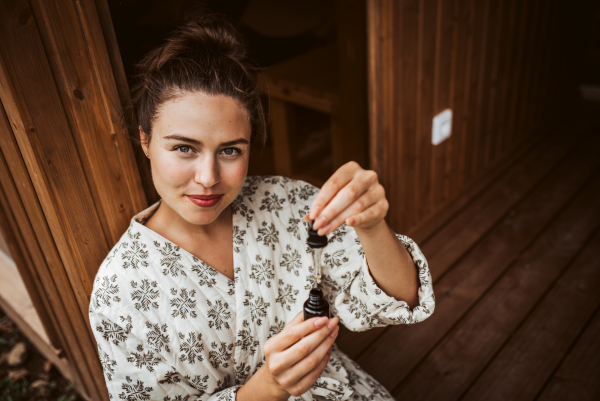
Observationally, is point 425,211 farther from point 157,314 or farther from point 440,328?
point 157,314

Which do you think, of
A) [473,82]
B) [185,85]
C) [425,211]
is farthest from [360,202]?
[473,82]

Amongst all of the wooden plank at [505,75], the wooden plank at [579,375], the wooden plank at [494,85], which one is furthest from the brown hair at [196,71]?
the wooden plank at [505,75]

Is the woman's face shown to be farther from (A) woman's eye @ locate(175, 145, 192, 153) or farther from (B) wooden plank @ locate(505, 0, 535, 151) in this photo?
(B) wooden plank @ locate(505, 0, 535, 151)

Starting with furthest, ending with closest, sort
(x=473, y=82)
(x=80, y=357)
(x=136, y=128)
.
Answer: (x=473, y=82) → (x=80, y=357) → (x=136, y=128)

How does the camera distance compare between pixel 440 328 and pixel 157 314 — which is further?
pixel 440 328

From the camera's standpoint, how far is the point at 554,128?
3.62 meters

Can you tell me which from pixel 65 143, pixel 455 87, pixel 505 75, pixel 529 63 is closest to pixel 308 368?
pixel 65 143

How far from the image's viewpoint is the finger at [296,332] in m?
0.94

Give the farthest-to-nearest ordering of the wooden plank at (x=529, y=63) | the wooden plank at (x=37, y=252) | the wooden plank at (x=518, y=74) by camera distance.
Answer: the wooden plank at (x=529, y=63), the wooden plank at (x=518, y=74), the wooden plank at (x=37, y=252)

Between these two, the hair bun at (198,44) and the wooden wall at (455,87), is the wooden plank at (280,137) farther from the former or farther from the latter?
the hair bun at (198,44)

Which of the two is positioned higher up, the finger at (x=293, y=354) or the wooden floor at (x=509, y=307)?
the finger at (x=293, y=354)

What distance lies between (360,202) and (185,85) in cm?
49

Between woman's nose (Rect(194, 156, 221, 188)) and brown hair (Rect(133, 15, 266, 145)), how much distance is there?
0.52ft

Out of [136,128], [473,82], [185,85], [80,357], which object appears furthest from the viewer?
[473,82]
